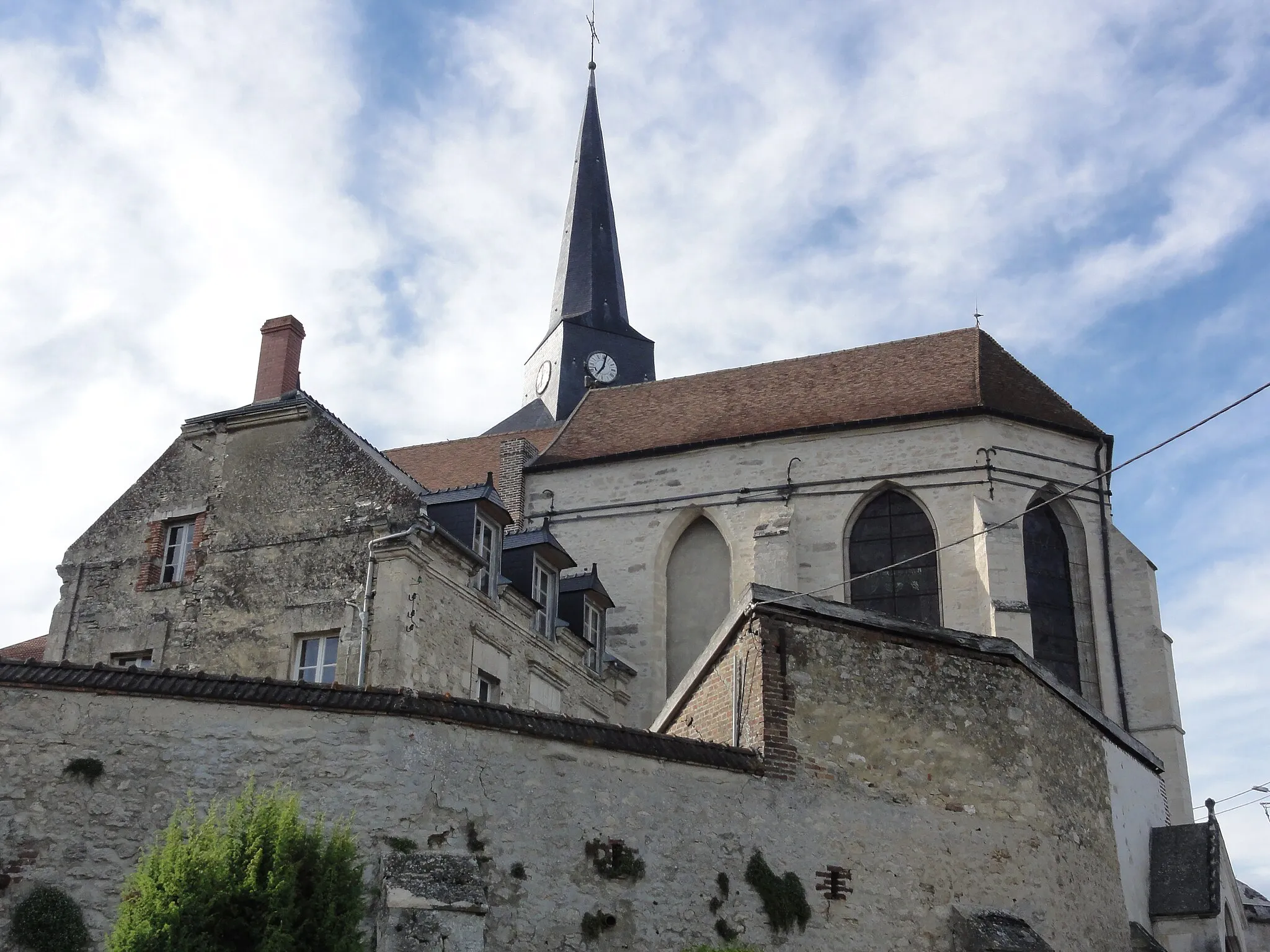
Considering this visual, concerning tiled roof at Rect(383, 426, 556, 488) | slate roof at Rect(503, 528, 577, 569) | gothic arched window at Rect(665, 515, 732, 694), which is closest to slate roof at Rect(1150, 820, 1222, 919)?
slate roof at Rect(503, 528, 577, 569)

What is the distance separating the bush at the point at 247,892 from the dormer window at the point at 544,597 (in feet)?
32.3

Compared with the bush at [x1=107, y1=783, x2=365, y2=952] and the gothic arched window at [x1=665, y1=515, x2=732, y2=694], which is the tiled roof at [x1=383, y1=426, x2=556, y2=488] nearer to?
the gothic arched window at [x1=665, y1=515, x2=732, y2=694]

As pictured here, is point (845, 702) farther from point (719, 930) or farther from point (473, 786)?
point (473, 786)

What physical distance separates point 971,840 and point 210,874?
566 cm

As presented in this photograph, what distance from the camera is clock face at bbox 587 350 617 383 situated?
129ft

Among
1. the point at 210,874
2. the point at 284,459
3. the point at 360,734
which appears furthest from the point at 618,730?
the point at 284,459

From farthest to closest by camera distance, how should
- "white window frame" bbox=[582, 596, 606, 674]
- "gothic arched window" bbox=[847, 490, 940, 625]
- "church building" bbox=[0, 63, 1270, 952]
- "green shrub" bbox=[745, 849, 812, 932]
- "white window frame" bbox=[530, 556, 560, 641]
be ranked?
"gothic arched window" bbox=[847, 490, 940, 625], "white window frame" bbox=[582, 596, 606, 674], "white window frame" bbox=[530, 556, 560, 641], "green shrub" bbox=[745, 849, 812, 932], "church building" bbox=[0, 63, 1270, 952]

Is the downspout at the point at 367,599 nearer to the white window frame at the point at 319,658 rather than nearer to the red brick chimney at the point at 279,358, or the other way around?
the white window frame at the point at 319,658

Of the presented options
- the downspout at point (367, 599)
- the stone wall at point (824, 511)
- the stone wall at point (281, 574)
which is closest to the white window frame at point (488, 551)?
the stone wall at point (281, 574)

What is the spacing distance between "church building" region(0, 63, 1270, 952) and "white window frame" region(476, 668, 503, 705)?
46mm

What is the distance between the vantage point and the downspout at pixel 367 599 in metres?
15.0

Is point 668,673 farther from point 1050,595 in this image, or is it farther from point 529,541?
point 1050,595

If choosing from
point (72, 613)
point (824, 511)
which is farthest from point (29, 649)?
point (824, 511)

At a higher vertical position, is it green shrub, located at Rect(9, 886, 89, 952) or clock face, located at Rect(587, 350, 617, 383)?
clock face, located at Rect(587, 350, 617, 383)
